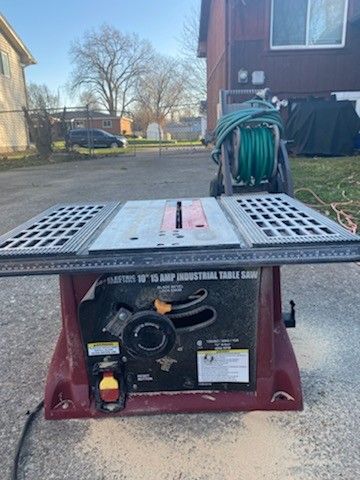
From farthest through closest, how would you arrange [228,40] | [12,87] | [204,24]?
[12,87], [204,24], [228,40]

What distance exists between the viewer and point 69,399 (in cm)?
168

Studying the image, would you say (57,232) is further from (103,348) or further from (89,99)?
(89,99)

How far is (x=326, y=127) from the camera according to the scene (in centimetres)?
995

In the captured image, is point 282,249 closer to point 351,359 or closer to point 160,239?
point 160,239

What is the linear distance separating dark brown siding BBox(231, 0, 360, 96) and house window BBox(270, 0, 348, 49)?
0.18m

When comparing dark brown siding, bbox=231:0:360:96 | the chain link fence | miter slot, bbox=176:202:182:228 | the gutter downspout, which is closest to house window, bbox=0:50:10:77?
the chain link fence

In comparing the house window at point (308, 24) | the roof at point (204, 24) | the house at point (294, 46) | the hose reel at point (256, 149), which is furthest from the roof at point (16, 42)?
the hose reel at point (256, 149)

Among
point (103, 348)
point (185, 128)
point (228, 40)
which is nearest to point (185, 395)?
point (103, 348)

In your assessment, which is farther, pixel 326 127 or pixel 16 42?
pixel 16 42

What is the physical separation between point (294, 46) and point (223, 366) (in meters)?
10.7

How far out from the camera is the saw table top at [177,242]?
4.14ft

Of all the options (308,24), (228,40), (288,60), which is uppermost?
(308,24)

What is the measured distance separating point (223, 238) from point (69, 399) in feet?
3.12

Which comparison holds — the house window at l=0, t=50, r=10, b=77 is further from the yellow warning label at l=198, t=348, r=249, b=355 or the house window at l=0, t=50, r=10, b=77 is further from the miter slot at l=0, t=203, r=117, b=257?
the yellow warning label at l=198, t=348, r=249, b=355
